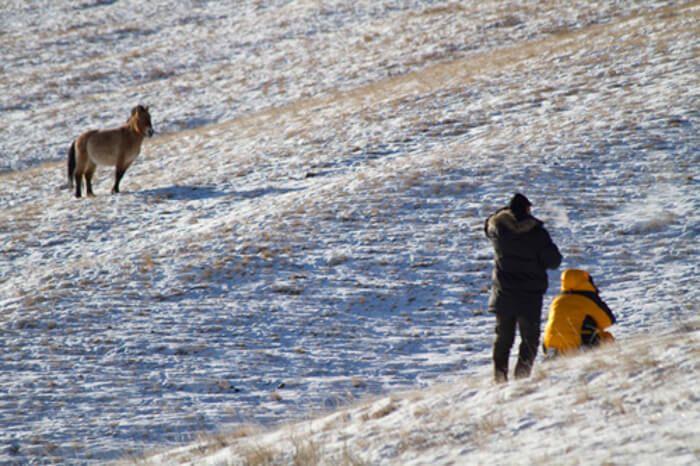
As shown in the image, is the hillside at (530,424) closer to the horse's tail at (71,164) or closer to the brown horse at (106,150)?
the brown horse at (106,150)

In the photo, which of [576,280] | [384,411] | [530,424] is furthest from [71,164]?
[530,424]

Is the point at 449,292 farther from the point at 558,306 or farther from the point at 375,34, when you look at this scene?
the point at 375,34

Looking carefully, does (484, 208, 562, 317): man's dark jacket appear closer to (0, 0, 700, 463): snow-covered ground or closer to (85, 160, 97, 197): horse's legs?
(0, 0, 700, 463): snow-covered ground

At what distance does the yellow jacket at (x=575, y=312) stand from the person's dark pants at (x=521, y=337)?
0.24 metres

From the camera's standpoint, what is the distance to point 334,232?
13273mm

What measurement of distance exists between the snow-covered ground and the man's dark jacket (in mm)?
922

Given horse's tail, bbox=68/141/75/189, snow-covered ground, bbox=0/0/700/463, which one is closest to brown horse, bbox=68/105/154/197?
horse's tail, bbox=68/141/75/189

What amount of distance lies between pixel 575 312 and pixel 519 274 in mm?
726

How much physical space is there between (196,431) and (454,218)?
6413 millimetres

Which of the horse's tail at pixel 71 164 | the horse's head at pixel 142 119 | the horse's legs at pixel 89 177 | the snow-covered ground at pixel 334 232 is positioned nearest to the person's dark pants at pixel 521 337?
the snow-covered ground at pixel 334 232

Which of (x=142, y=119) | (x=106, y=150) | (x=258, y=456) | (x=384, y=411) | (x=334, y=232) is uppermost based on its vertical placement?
(x=142, y=119)

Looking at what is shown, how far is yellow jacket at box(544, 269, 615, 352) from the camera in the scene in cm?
731

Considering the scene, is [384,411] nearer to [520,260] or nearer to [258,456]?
[258,456]

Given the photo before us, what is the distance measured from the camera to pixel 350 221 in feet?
44.6
